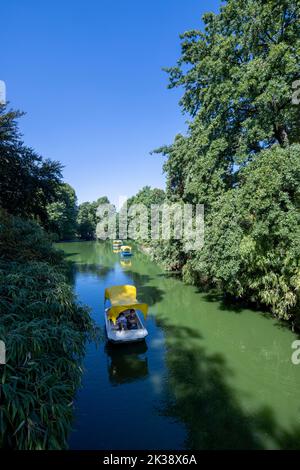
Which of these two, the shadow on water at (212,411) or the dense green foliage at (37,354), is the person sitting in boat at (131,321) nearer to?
the shadow on water at (212,411)

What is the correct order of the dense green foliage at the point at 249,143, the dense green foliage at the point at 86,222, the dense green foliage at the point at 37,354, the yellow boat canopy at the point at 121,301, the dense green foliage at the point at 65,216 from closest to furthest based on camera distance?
the dense green foliage at the point at 37,354, the dense green foliage at the point at 249,143, the yellow boat canopy at the point at 121,301, the dense green foliage at the point at 65,216, the dense green foliage at the point at 86,222

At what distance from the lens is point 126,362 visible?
11.1 meters

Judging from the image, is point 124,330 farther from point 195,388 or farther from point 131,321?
point 195,388

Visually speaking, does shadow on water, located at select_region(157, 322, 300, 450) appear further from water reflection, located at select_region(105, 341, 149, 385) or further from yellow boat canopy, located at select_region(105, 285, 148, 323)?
yellow boat canopy, located at select_region(105, 285, 148, 323)

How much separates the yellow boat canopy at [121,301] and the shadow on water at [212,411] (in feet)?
8.21

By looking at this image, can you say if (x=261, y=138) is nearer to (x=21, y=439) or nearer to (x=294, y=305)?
(x=294, y=305)

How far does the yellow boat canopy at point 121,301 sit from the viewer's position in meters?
12.0

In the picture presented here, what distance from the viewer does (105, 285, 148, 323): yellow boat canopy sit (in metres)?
12.0

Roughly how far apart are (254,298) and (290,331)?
2.73 m

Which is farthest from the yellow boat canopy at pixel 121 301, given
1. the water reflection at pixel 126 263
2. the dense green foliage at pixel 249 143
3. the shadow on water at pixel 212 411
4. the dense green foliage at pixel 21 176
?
the water reflection at pixel 126 263

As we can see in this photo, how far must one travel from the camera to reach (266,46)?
42.3 feet

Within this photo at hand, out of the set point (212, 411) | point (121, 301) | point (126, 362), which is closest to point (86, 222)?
point (121, 301)
